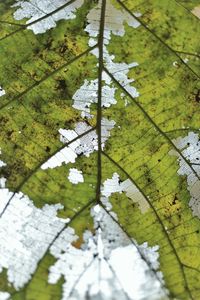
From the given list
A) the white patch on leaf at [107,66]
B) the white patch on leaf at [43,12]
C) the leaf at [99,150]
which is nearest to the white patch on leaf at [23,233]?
the leaf at [99,150]

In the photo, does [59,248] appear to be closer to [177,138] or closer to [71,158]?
[71,158]

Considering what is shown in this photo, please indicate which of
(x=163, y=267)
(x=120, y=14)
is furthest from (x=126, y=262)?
(x=120, y=14)

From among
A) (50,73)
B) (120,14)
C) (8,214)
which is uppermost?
(120,14)

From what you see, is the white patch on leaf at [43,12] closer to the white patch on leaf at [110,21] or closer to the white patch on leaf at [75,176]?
the white patch on leaf at [110,21]

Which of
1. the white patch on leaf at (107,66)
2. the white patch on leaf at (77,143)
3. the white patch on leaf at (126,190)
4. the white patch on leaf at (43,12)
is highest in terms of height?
the white patch on leaf at (43,12)

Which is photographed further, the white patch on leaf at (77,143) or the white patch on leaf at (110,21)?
the white patch on leaf at (110,21)

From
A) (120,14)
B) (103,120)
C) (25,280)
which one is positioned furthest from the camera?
(120,14)

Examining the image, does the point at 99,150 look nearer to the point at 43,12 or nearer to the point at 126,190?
the point at 126,190
